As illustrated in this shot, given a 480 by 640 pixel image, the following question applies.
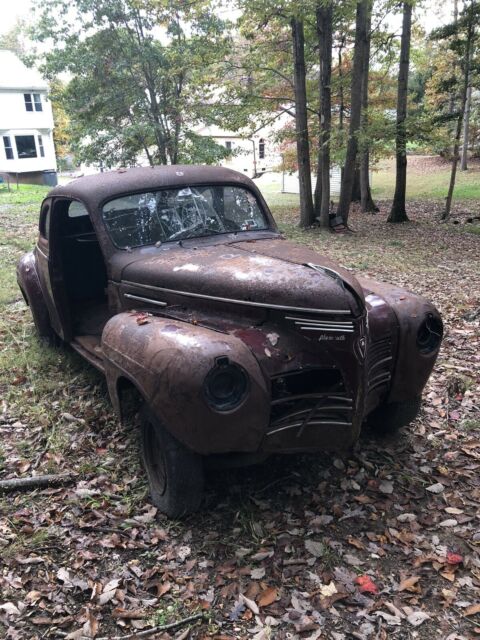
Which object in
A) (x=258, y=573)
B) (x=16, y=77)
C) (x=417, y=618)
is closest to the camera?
(x=417, y=618)

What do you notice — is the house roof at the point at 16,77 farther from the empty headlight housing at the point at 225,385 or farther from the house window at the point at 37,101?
the empty headlight housing at the point at 225,385

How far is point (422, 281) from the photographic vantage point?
28.4 ft

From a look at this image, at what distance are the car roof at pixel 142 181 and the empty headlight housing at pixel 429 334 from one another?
2004 millimetres

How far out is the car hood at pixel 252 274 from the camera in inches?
119

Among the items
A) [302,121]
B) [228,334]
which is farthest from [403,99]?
[228,334]

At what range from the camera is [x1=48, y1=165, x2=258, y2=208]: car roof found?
4262 millimetres

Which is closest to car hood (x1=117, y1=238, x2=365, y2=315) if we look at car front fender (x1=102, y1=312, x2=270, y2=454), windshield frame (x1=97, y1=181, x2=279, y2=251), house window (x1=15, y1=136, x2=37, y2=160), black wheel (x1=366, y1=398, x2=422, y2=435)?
windshield frame (x1=97, y1=181, x2=279, y2=251)

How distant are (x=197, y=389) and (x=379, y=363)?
1399 mm

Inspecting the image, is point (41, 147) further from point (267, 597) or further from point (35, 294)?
point (267, 597)

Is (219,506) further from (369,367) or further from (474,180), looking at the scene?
(474,180)

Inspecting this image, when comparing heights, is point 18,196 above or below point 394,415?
above

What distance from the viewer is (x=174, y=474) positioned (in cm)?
307

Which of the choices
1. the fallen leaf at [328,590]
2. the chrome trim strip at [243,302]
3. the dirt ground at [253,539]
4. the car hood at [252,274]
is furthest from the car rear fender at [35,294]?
the fallen leaf at [328,590]

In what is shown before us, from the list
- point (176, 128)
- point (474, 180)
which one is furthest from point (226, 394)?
point (474, 180)
